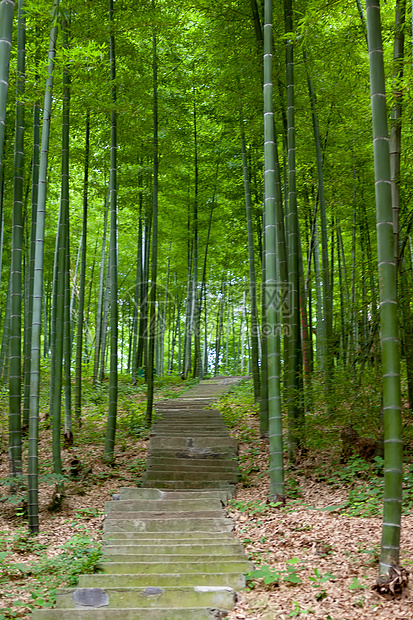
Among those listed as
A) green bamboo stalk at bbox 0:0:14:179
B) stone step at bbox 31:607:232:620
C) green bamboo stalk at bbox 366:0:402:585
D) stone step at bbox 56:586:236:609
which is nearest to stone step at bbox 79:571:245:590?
stone step at bbox 56:586:236:609

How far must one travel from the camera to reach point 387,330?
281cm

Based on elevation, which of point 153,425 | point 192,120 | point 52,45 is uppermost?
point 192,120

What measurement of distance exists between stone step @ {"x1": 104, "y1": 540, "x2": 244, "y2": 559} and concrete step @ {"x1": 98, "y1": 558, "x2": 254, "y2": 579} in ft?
0.66

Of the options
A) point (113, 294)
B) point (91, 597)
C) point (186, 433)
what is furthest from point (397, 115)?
point (186, 433)

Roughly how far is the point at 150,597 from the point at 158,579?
0.18 m

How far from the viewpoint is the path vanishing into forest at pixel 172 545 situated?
112 inches

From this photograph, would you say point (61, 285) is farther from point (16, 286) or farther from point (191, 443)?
point (191, 443)

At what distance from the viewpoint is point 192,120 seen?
33.4ft

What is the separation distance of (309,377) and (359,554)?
2.40m

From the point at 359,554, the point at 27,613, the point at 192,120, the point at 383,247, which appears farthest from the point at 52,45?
the point at 192,120

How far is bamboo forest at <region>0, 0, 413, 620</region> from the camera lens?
291 centimetres

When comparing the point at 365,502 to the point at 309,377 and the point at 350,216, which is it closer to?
the point at 309,377

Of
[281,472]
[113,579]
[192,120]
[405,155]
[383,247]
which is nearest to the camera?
[383,247]

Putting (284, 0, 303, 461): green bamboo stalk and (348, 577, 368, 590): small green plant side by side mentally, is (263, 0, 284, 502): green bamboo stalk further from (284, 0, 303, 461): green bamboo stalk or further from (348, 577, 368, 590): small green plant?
(348, 577, 368, 590): small green plant
